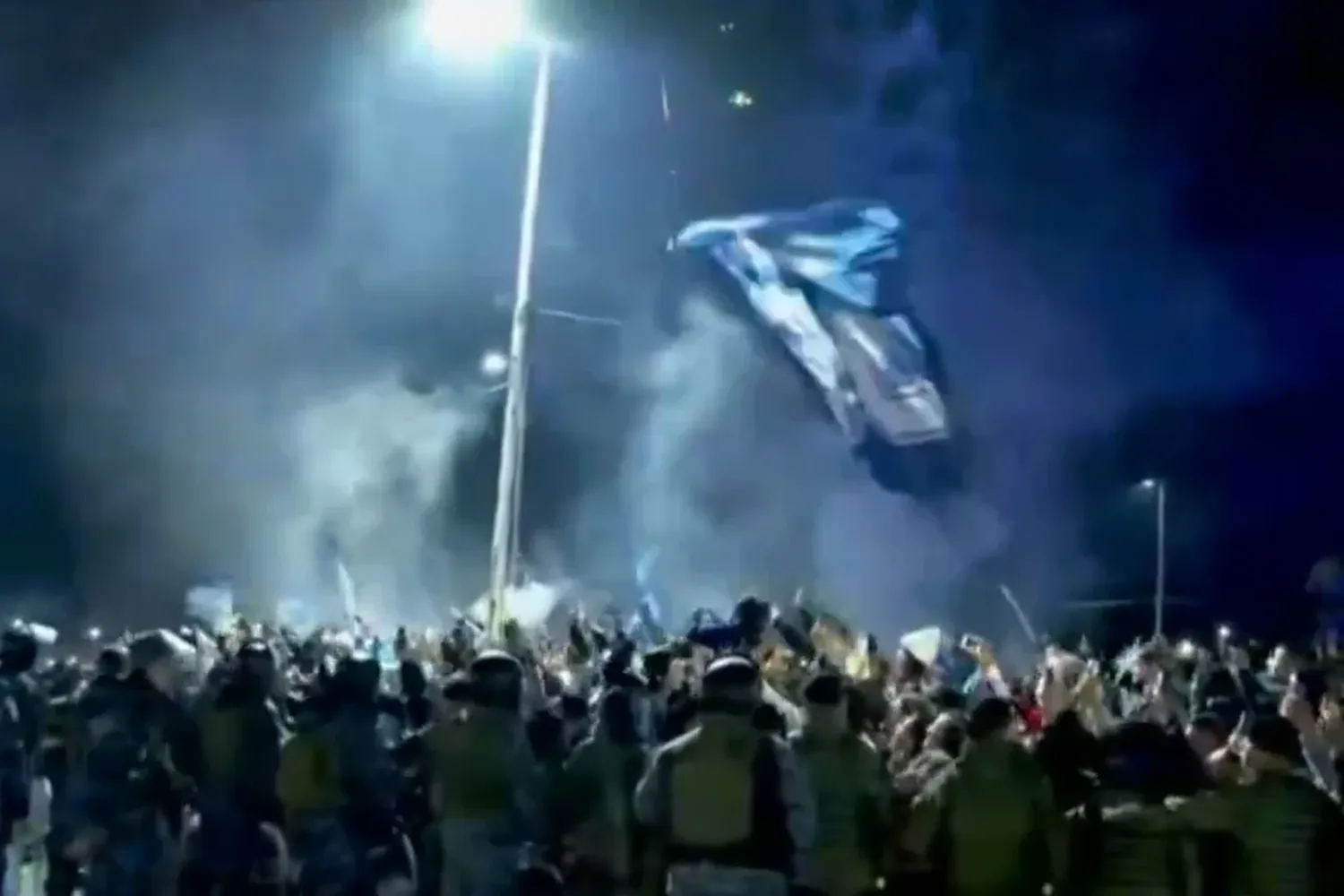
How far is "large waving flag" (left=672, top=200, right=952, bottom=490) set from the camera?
23.1 m

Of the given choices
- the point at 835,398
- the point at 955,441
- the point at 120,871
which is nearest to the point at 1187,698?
the point at 120,871

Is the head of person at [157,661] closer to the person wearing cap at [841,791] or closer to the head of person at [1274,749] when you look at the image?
the person wearing cap at [841,791]

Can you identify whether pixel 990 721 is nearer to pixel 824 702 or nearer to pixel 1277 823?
pixel 824 702

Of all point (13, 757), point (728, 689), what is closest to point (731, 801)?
point (728, 689)

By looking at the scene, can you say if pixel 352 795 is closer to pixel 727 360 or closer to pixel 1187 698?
pixel 1187 698

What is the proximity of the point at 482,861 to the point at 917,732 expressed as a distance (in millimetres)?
2638

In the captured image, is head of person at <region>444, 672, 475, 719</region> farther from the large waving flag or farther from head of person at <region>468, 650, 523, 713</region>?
the large waving flag

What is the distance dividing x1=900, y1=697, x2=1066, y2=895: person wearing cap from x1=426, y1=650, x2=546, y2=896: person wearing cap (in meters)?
1.92

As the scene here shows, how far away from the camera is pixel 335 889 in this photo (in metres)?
8.61

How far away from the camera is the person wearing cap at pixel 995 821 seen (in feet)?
22.6

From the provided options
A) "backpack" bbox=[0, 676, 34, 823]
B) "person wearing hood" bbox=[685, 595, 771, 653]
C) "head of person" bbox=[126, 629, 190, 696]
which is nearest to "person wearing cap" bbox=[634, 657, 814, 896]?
"head of person" bbox=[126, 629, 190, 696]

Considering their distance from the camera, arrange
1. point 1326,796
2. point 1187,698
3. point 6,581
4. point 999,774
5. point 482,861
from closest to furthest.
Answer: point 1326,796 → point 999,774 → point 482,861 → point 1187,698 → point 6,581

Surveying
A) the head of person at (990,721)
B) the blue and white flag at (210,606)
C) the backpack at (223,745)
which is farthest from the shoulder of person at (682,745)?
the blue and white flag at (210,606)

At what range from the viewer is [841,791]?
24.7 ft
